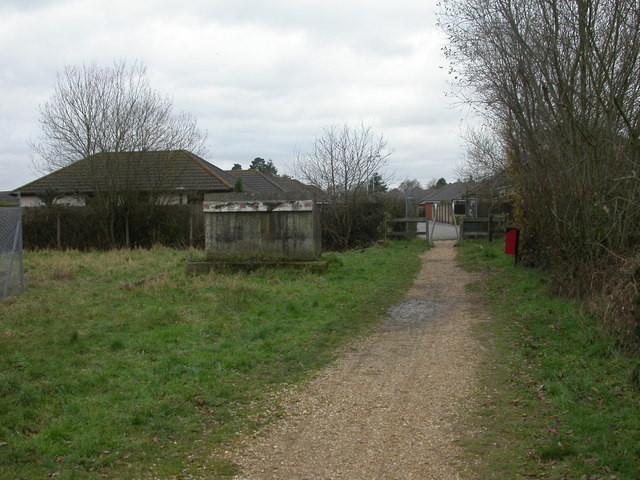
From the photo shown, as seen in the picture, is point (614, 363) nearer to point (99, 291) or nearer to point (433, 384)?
point (433, 384)

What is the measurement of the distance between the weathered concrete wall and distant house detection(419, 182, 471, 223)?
3982 centimetres

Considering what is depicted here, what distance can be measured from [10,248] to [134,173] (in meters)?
12.9

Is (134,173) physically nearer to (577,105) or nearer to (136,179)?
(136,179)

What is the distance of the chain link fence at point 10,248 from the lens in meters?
12.4

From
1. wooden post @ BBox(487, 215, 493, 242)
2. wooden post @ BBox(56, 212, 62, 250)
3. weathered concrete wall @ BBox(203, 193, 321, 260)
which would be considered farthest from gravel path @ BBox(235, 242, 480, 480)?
wooden post @ BBox(56, 212, 62, 250)

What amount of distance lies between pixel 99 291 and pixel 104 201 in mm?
13311

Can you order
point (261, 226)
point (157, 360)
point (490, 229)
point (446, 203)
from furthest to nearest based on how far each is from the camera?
point (446, 203), point (490, 229), point (261, 226), point (157, 360)

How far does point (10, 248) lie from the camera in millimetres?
13031

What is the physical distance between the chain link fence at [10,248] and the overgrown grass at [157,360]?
17.3 inches

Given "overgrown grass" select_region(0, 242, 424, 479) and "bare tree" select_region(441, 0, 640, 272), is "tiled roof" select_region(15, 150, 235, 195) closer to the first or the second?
"overgrown grass" select_region(0, 242, 424, 479)

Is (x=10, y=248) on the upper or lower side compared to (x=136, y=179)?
lower

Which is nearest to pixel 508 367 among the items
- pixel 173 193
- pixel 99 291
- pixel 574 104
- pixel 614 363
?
pixel 614 363

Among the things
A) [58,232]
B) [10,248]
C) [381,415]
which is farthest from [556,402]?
[58,232]

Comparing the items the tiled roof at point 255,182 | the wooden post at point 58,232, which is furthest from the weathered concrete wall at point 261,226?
the tiled roof at point 255,182
